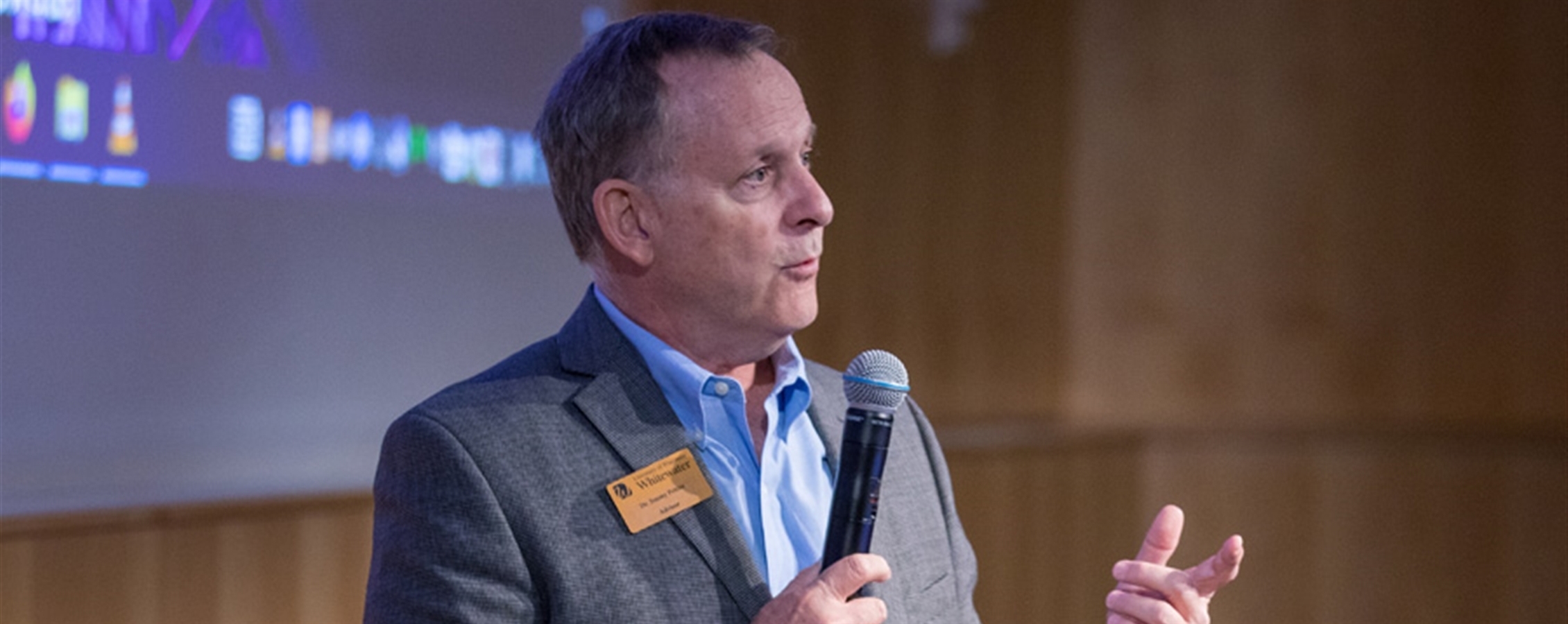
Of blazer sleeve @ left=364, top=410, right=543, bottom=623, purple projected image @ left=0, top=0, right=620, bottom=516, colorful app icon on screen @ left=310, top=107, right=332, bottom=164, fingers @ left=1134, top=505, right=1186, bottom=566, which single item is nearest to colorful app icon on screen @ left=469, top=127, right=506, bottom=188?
purple projected image @ left=0, top=0, right=620, bottom=516

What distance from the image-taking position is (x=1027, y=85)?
4992mm

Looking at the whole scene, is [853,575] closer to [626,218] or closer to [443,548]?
[443,548]

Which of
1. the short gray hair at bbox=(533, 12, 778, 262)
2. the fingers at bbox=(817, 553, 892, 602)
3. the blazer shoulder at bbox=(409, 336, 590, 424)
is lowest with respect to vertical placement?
the fingers at bbox=(817, 553, 892, 602)

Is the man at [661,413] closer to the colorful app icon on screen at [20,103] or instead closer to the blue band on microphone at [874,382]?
the blue band on microphone at [874,382]

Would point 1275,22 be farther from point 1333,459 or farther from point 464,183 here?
point 464,183

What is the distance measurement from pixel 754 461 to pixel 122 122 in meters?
1.71

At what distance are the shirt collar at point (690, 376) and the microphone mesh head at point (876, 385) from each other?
0.23 m

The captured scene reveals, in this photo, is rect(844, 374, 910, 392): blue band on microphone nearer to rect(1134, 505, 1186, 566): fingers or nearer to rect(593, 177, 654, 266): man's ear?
rect(593, 177, 654, 266): man's ear

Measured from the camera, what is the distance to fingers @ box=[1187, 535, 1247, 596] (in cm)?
165

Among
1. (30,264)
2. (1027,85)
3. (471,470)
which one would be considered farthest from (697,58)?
(1027,85)

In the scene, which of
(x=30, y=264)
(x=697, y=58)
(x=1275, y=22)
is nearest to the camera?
(x=697, y=58)

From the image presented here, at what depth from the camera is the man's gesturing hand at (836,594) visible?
4.53 ft

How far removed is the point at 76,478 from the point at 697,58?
1.68 m

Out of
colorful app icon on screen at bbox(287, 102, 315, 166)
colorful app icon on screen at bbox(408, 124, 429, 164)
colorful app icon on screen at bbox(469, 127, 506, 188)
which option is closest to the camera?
colorful app icon on screen at bbox(287, 102, 315, 166)
